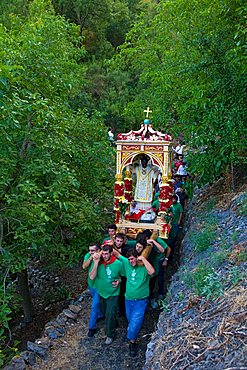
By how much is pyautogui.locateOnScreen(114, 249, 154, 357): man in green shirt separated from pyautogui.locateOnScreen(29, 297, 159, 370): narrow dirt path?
0.19 m

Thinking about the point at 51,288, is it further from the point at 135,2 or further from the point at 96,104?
the point at 135,2

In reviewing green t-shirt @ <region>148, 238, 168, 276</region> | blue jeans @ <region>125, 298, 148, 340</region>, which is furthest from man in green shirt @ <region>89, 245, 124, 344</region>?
green t-shirt @ <region>148, 238, 168, 276</region>

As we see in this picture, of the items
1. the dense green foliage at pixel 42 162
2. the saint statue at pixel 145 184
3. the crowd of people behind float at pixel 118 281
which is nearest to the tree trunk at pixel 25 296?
the dense green foliage at pixel 42 162

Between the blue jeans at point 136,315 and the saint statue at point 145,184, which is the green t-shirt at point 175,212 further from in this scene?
the blue jeans at point 136,315

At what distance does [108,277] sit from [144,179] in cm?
349

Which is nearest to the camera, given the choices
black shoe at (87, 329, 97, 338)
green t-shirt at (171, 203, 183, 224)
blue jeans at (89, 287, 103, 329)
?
blue jeans at (89, 287, 103, 329)

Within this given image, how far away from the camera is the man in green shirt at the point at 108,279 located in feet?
16.9

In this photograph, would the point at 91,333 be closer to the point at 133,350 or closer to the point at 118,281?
the point at 133,350

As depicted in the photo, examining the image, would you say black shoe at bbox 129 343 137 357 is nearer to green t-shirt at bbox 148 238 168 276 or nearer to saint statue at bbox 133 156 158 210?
green t-shirt at bbox 148 238 168 276

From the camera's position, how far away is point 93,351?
535 cm

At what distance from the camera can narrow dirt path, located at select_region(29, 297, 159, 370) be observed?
16.6ft

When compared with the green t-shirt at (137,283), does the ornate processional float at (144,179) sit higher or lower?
higher

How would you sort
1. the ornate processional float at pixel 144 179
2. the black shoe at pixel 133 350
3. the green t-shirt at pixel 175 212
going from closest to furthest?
1. the black shoe at pixel 133 350
2. the ornate processional float at pixel 144 179
3. the green t-shirt at pixel 175 212

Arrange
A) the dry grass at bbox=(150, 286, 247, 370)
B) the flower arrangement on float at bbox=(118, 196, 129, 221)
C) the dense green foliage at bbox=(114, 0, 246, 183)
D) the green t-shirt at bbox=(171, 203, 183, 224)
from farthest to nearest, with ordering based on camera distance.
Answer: the green t-shirt at bbox=(171, 203, 183, 224), the flower arrangement on float at bbox=(118, 196, 129, 221), the dense green foliage at bbox=(114, 0, 246, 183), the dry grass at bbox=(150, 286, 247, 370)
